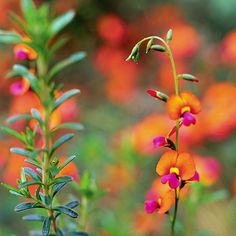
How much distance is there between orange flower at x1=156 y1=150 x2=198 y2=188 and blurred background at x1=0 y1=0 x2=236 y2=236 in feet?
2.51

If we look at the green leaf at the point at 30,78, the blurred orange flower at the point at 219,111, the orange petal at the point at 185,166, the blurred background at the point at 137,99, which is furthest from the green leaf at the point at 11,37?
the blurred orange flower at the point at 219,111

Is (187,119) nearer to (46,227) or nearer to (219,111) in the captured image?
(46,227)

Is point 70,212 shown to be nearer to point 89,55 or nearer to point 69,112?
point 69,112

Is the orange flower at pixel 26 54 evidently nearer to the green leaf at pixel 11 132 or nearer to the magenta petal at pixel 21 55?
the magenta petal at pixel 21 55

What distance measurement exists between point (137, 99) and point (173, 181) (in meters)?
2.27

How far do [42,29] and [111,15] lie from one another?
2.43 m

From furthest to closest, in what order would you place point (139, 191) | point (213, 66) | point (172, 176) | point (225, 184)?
point (213, 66) → point (225, 184) → point (139, 191) → point (172, 176)

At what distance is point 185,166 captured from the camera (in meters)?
0.72

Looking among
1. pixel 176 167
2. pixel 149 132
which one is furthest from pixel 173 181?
pixel 149 132

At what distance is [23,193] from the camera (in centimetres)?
77

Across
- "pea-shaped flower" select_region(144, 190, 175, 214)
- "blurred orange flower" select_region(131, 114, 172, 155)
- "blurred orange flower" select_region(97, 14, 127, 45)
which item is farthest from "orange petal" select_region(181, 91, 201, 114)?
"blurred orange flower" select_region(97, 14, 127, 45)

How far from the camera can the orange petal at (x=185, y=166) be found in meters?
0.71

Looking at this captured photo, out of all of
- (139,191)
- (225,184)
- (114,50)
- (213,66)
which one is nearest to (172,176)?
(139,191)

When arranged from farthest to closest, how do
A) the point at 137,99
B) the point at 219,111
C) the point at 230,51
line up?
the point at 137,99
the point at 230,51
the point at 219,111
